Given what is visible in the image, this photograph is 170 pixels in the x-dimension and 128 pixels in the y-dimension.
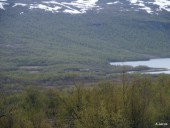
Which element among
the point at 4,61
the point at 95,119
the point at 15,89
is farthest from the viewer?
the point at 4,61

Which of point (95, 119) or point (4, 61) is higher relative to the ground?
point (95, 119)

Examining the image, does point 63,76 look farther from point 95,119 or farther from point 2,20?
point 2,20

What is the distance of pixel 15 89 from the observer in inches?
3270

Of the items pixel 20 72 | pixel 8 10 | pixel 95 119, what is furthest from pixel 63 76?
pixel 8 10

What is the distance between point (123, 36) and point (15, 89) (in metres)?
108

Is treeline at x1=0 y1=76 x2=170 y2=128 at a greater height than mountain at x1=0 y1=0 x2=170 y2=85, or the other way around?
treeline at x1=0 y1=76 x2=170 y2=128

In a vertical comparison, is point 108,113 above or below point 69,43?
above

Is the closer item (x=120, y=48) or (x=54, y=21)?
(x=120, y=48)

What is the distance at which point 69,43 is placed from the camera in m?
163

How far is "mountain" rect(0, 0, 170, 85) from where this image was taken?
124150mm

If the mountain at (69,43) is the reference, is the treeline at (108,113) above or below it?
above

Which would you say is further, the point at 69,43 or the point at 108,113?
the point at 69,43

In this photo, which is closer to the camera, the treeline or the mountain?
the treeline

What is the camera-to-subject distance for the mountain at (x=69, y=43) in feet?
407
